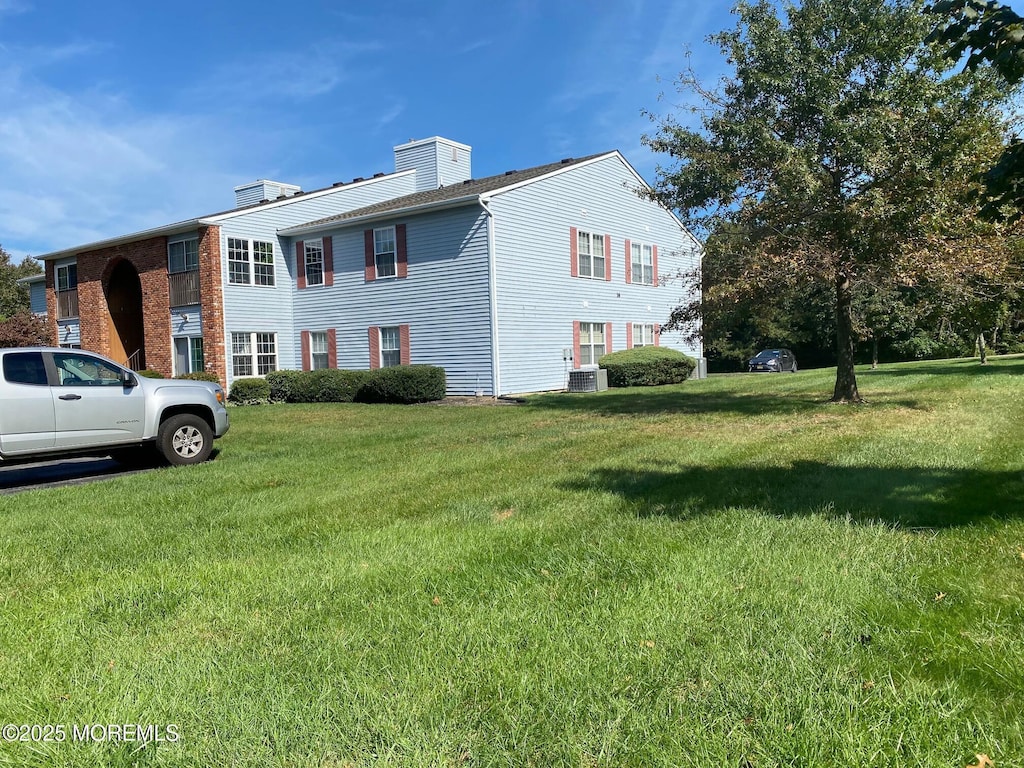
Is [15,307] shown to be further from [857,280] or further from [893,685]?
[893,685]

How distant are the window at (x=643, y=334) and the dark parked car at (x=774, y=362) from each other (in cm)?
1119

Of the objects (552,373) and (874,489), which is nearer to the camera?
(874,489)

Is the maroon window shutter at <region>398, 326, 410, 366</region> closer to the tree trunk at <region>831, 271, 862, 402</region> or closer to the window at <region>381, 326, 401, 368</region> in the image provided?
the window at <region>381, 326, 401, 368</region>

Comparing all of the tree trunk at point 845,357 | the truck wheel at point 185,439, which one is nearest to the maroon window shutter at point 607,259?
the tree trunk at point 845,357

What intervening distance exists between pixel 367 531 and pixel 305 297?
68.2 ft

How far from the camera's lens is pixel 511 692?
2.74 m

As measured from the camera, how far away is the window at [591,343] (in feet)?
79.0

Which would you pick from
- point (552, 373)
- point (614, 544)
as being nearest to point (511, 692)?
point (614, 544)

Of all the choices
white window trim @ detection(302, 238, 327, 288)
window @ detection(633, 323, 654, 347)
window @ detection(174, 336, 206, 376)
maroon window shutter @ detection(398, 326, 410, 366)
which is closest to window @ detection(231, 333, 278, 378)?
window @ detection(174, 336, 206, 376)

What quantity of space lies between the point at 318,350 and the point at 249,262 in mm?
3784

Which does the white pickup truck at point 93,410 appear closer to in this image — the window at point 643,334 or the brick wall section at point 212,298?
the brick wall section at point 212,298

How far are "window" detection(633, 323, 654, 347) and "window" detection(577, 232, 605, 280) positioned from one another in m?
2.96

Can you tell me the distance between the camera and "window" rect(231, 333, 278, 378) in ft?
77.8

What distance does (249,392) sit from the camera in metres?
21.3
